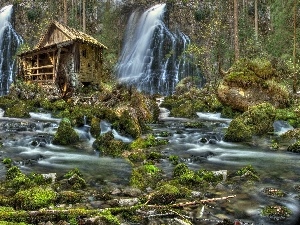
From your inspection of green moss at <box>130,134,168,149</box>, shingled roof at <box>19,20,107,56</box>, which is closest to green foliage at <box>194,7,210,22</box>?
shingled roof at <box>19,20,107,56</box>

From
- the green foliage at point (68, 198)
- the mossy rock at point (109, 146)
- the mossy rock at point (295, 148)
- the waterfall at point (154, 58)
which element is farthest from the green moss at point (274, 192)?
the waterfall at point (154, 58)

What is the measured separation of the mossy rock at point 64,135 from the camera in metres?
14.5


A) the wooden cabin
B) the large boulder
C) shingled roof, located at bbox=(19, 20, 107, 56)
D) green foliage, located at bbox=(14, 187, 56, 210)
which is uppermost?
shingled roof, located at bbox=(19, 20, 107, 56)

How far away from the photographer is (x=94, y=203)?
22.6ft

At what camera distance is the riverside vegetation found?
20.1 feet

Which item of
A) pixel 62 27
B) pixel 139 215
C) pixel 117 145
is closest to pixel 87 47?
pixel 62 27

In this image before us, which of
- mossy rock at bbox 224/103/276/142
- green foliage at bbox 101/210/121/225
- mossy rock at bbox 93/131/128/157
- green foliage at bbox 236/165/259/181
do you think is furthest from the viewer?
mossy rock at bbox 224/103/276/142

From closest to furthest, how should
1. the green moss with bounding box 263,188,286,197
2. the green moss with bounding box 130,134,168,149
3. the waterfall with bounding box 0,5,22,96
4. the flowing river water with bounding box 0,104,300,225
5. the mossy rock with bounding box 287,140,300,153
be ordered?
the flowing river water with bounding box 0,104,300,225
the green moss with bounding box 263,188,286,197
the mossy rock with bounding box 287,140,300,153
the green moss with bounding box 130,134,168,149
the waterfall with bounding box 0,5,22,96

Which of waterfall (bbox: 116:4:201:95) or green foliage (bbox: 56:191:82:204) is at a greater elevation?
waterfall (bbox: 116:4:201:95)

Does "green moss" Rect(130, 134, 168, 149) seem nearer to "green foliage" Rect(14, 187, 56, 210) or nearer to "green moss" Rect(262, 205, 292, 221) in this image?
"green foliage" Rect(14, 187, 56, 210)

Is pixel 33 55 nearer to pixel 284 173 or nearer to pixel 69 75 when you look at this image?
pixel 69 75

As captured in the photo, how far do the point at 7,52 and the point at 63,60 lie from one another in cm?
1769

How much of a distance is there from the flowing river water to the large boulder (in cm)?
655

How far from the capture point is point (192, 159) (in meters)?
12.1
